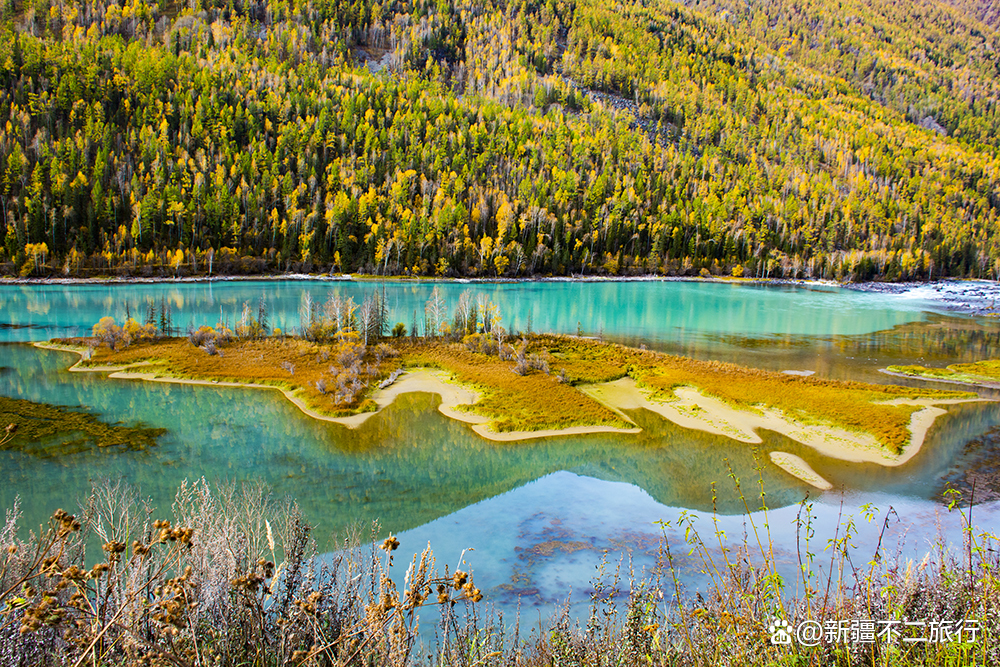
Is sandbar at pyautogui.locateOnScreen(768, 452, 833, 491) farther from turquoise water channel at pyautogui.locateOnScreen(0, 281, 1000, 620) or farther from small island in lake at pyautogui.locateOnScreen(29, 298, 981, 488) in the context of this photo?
turquoise water channel at pyautogui.locateOnScreen(0, 281, 1000, 620)

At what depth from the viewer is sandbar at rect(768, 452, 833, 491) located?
14.5 metres

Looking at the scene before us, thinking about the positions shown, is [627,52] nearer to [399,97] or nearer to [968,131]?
[399,97]

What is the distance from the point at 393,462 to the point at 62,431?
1016 cm

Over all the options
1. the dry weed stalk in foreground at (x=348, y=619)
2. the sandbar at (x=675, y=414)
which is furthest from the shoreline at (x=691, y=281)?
the dry weed stalk in foreground at (x=348, y=619)

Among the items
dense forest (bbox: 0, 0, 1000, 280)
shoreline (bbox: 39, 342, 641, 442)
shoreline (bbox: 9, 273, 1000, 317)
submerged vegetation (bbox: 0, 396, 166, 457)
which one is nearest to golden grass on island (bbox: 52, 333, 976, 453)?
shoreline (bbox: 39, 342, 641, 442)

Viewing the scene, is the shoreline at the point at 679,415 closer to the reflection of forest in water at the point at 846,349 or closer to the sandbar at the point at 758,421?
the sandbar at the point at 758,421

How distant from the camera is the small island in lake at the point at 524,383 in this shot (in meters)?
18.4

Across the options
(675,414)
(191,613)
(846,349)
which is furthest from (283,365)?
(846,349)

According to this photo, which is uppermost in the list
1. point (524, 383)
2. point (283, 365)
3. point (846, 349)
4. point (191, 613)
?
point (191, 613)

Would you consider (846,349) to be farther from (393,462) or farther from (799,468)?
(393,462)

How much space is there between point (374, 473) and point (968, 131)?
808ft

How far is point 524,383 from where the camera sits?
Answer: 23172 millimetres

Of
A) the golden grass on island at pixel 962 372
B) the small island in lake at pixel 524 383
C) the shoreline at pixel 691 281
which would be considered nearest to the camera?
the small island in lake at pixel 524 383

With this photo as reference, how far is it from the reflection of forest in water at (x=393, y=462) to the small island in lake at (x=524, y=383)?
0.74 m
